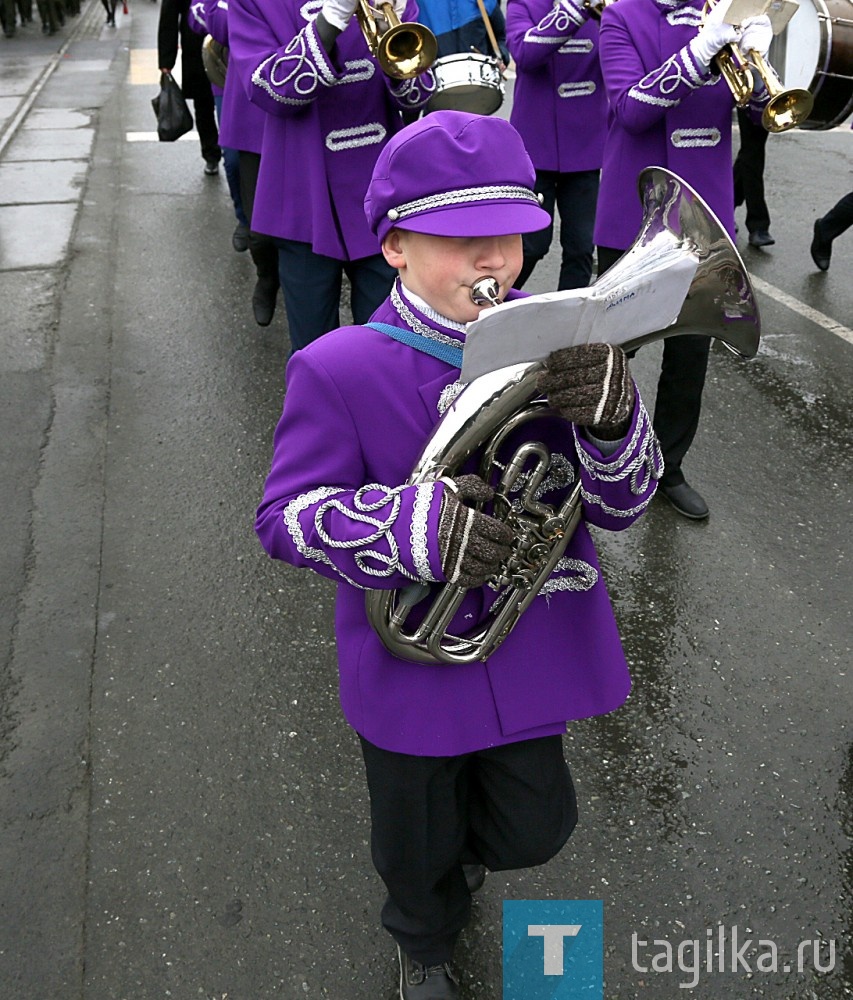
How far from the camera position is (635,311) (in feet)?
5.08

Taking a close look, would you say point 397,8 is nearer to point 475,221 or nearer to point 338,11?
point 338,11

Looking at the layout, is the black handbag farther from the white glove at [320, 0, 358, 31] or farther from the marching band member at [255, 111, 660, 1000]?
the marching band member at [255, 111, 660, 1000]

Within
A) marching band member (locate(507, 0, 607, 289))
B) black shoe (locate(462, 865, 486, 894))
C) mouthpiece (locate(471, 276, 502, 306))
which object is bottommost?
black shoe (locate(462, 865, 486, 894))

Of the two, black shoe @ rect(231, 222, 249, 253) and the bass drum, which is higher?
the bass drum

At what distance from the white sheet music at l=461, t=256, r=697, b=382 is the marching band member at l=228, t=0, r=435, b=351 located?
197cm

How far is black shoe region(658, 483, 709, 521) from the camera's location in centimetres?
385

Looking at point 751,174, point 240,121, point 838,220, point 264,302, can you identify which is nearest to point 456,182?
point 240,121

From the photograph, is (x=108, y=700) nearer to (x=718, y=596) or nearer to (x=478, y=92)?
(x=718, y=596)

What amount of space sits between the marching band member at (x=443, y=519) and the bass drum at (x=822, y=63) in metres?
3.49

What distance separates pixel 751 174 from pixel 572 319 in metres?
5.93

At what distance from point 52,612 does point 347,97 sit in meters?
1.97

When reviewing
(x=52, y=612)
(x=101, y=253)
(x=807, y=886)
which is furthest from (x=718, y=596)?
(x=101, y=253)

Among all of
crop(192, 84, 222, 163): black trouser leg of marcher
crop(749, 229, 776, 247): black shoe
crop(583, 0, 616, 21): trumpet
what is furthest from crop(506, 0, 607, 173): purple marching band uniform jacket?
crop(192, 84, 222, 163): black trouser leg of marcher

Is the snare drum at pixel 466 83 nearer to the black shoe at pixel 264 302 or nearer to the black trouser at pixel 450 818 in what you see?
the black shoe at pixel 264 302
